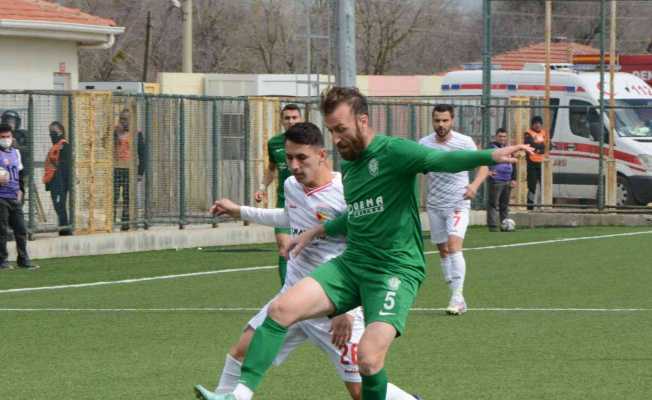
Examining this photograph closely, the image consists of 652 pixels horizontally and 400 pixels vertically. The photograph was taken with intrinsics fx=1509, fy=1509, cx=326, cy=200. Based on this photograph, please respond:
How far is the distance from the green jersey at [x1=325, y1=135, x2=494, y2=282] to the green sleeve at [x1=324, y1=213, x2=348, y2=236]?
29cm

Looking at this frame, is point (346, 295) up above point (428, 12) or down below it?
below

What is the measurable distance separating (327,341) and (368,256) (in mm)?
601

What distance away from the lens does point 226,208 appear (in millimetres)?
8734

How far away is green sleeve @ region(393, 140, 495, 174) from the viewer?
7.55 m

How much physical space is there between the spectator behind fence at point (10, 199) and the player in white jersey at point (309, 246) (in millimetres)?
10607

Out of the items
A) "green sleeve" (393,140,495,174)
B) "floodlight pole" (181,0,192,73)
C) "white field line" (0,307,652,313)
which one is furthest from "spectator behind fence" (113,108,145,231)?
"floodlight pole" (181,0,192,73)

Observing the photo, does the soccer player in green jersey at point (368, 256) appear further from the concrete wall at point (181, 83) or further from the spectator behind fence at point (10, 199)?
the concrete wall at point (181, 83)

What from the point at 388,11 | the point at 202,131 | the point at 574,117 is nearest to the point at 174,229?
the point at 202,131

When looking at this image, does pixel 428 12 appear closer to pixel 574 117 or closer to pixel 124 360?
pixel 574 117

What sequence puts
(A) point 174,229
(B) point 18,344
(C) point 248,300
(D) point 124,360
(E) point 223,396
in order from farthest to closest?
1. (A) point 174,229
2. (C) point 248,300
3. (B) point 18,344
4. (D) point 124,360
5. (E) point 223,396

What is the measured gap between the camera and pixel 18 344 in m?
12.5

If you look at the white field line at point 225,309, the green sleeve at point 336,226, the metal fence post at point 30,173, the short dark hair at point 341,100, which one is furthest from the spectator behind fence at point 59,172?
the short dark hair at point 341,100

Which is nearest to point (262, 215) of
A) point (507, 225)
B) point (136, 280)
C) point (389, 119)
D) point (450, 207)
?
point (450, 207)

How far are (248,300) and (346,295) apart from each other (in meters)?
8.02
